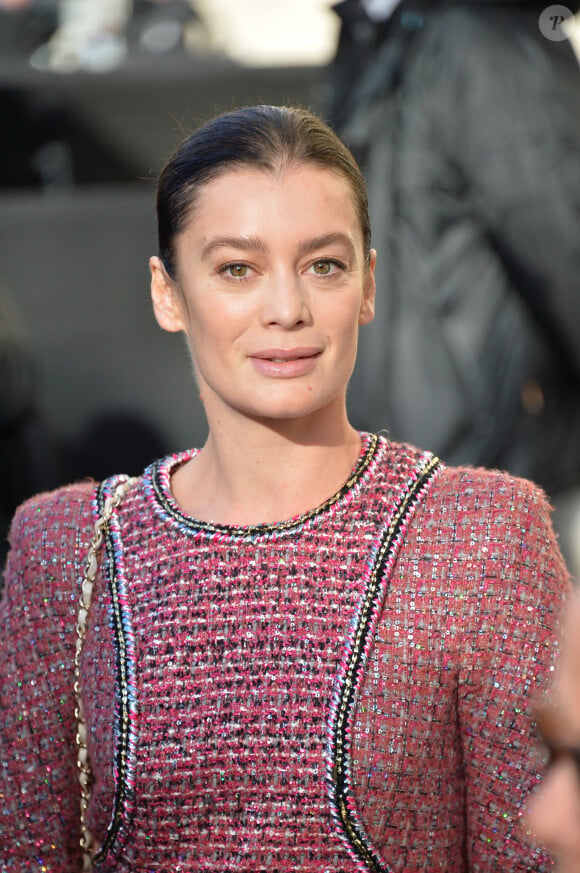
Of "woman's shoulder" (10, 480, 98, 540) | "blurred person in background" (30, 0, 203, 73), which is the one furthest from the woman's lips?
"blurred person in background" (30, 0, 203, 73)

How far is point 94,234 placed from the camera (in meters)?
3.26

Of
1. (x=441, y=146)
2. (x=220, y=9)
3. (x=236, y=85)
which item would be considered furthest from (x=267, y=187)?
(x=220, y=9)

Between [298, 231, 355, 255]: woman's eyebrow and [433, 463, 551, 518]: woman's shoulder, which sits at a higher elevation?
[298, 231, 355, 255]: woman's eyebrow

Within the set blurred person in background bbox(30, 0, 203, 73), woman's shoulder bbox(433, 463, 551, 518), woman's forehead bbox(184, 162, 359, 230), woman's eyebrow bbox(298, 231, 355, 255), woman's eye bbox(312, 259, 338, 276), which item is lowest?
woman's shoulder bbox(433, 463, 551, 518)

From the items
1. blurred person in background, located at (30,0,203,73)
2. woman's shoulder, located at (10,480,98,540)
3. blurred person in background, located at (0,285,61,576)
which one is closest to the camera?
woman's shoulder, located at (10,480,98,540)

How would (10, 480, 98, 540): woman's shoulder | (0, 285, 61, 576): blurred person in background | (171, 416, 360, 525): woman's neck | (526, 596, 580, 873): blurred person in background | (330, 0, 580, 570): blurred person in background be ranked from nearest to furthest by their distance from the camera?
(526, 596, 580, 873): blurred person in background, (171, 416, 360, 525): woman's neck, (10, 480, 98, 540): woman's shoulder, (330, 0, 580, 570): blurred person in background, (0, 285, 61, 576): blurred person in background

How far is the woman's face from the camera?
130 centimetres

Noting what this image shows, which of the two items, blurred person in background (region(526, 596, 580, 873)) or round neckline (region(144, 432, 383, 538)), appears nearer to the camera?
blurred person in background (region(526, 596, 580, 873))

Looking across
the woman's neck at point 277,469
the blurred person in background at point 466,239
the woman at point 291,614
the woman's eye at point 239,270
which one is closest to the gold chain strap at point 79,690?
the woman at point 291,614

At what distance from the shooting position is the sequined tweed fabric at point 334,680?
128cm

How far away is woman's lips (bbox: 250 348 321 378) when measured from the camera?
4.26 ft

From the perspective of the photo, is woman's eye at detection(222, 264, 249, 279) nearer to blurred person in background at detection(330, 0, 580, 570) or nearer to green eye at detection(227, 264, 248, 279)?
green eye at detection(227, 264, 248, 279)

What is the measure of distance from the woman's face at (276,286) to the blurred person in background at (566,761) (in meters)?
0.73

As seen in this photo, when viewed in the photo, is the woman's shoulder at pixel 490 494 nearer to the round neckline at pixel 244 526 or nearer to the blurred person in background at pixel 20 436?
the round neckline at pixel 244 526
